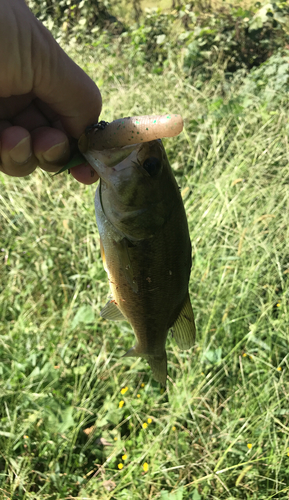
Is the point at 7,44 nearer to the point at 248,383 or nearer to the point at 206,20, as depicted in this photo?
the point at 248,383

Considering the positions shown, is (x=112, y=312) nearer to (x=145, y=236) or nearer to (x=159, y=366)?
(x=159, y=366)

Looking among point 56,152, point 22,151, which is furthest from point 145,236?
point 22,151

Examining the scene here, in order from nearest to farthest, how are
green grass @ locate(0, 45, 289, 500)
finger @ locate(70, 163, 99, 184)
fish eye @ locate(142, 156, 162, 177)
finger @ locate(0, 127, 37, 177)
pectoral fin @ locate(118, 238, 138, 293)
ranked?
fish eye @ locate(142, 156, 162, 177) < pectoral fin @ locate(118, 238, 138, 293) < finger @ locate(0, 127, 37, 177) < finger @ locate(70, 163, 99, 184) < green grass @ locate(0, 45, 289, 500)

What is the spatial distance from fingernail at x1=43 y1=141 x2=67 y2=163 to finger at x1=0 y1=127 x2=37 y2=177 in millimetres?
91

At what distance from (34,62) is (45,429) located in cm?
210

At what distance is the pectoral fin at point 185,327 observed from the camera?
4.81 feet

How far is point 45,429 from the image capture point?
7.43 ft

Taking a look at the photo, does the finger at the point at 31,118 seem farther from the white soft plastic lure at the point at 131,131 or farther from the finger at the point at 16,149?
the white soft plastic lure at the point at 131,131

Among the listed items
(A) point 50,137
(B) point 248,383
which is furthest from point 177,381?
(A) point 50,137

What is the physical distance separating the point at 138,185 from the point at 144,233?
17cm

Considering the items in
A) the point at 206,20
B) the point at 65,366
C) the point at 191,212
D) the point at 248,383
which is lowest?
the point at 248,383

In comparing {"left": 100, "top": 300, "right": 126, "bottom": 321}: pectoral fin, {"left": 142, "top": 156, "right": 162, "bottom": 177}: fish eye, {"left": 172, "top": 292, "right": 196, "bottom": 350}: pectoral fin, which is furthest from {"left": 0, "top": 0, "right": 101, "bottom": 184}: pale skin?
{"left": 172, "top": 292, "right": 196, "bottom": 350}: pectoral fin

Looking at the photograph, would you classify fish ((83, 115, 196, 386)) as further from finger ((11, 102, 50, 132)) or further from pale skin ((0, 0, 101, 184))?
finger ((11, 102, 50, 132))

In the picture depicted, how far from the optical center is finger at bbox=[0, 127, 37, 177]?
1.51 meters
